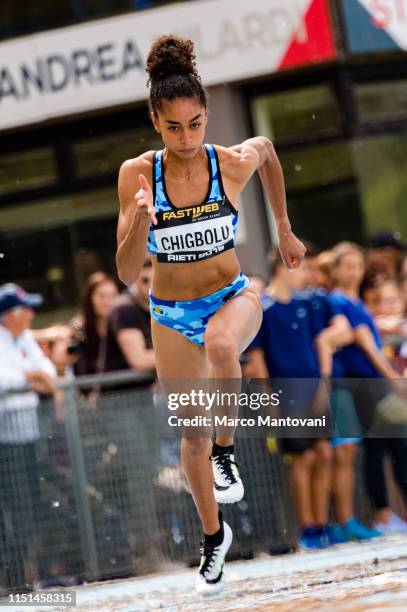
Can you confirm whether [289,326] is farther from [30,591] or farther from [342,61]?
[342,61]

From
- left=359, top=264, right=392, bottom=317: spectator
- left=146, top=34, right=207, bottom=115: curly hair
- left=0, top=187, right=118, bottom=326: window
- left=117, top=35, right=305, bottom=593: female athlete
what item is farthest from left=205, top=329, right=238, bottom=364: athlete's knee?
left=0, top=187, right=118, bottom=326: window

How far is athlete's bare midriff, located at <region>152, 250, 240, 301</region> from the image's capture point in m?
6.87

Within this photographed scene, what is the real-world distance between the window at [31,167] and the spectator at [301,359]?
17.0 ft

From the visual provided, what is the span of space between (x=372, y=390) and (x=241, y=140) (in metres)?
4.82

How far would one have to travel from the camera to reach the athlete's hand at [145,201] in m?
6.18

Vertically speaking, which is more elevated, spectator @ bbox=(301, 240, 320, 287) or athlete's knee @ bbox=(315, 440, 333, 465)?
spectator @ bbox=(301, 240, 320, 287)

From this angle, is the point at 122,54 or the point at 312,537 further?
the point at 122,54

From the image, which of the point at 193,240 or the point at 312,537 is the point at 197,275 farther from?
the point at 312,537

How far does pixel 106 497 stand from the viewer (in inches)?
363

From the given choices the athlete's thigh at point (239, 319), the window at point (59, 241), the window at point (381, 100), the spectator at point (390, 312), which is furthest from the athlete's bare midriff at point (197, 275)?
the window at point (381, 100)

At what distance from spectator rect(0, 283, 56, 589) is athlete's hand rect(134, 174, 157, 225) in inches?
120

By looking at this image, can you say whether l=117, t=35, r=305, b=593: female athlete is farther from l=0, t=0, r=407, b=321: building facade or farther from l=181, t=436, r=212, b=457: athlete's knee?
l=0, t=0, r=407, b=321: building facade

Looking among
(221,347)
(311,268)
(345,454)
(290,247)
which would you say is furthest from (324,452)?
(221,347)

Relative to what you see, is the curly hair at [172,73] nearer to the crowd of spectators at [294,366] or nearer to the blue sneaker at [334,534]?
the crowd of spectators at [294,366]
